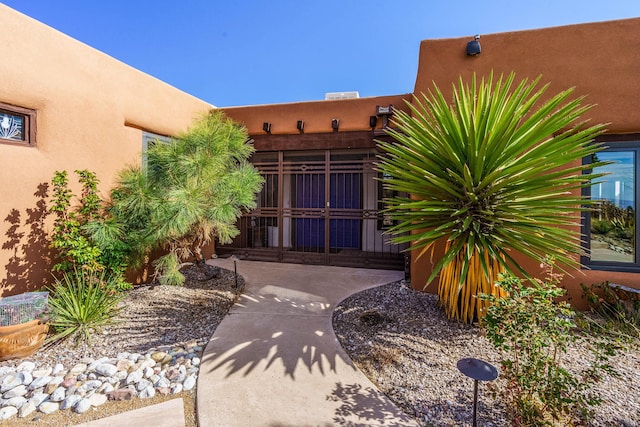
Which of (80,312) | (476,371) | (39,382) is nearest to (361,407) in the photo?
(476,371)

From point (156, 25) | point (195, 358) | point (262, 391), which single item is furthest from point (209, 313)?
point (156, 25)

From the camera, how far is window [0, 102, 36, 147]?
4.05 metres

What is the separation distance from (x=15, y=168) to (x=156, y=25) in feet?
17.9

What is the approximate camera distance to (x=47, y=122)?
4434mm

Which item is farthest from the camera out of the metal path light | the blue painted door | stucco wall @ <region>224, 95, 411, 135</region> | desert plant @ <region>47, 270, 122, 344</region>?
the blue painted door

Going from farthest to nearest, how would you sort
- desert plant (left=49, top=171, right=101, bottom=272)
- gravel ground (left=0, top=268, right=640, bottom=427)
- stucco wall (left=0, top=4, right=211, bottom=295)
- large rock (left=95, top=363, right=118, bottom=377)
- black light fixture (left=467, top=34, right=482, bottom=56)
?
1. black light fixture (left=467, top=34, right=482, bottom=56)
2. desert plant (left=49, top=171, right=101, bottom=272)
3. stucco wall (left=0, top=4, right=211, bottom=295)
4. large rock (left=95, top=363, right=118, bottom=377)
5. gravel ground (left=0, top=268, right=640, bottom=427)

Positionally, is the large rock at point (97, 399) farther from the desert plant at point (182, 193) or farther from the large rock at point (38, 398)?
the desert plant at point (182, 193)

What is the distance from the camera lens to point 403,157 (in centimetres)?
385

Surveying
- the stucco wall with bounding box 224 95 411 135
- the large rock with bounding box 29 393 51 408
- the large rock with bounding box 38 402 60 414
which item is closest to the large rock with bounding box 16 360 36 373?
the large rock with bounding box 29 393 51 408

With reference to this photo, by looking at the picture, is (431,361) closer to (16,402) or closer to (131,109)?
(16,402)

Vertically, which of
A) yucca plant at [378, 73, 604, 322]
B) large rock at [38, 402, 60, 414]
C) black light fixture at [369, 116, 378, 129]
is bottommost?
large rock at [38, 402, 60, 414]

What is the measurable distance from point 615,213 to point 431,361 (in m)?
4.05

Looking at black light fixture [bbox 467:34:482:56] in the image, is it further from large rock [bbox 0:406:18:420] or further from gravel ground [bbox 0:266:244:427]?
large rock [bbox 0:406:18:420]

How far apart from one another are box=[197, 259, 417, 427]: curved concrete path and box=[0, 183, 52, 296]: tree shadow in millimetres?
3006
